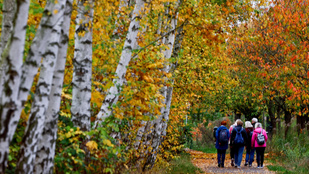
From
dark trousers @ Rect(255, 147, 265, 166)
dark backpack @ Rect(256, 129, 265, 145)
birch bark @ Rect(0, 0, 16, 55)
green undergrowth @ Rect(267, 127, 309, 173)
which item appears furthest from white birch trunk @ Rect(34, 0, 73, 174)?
dark trousers @ Rect(255, 147, 265, 166)

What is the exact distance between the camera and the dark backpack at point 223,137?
1561 cm

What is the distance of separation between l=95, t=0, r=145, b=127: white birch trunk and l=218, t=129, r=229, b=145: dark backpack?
864 cm

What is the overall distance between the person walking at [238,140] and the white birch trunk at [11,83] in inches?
481

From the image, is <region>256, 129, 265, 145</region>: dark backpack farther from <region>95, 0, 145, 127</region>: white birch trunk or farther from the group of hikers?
<region>95, 0, 145, 127</region>: white birch trunk

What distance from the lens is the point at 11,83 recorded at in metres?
4.23

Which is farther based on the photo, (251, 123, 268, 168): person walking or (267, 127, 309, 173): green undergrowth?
(251, 123, 268, 168): person walking

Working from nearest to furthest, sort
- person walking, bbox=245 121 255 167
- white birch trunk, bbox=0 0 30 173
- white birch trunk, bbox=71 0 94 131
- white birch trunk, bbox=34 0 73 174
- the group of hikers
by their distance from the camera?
1. white birch trunk, bbox=0 0 30 173
2. white birch trunk, bbox=34 0 73 174
3. white birch trunk, bbox=71 0 94 131
4. the group of hikers
5. person walking, bbox=245 121 255 167

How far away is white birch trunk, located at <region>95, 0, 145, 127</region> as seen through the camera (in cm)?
755

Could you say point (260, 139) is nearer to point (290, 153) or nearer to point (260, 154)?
point (260, 154)

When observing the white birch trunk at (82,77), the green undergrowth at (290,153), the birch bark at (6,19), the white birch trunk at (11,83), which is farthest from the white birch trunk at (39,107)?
the green undergrowth at (290,153)

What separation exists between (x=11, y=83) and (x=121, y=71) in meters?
3.65

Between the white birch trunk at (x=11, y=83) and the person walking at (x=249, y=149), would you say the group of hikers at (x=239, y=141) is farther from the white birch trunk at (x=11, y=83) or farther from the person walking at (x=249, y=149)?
the white birch trunk at (x=11, y=83)

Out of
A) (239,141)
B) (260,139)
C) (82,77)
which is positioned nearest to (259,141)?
(260,139)

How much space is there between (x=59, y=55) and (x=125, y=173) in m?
3.65
